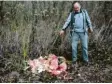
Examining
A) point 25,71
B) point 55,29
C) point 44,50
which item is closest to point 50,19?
point 55,29

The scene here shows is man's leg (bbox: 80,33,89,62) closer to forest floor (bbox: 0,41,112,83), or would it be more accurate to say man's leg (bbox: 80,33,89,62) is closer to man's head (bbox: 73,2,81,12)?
forest floor (bbox: 0,41,112,83)

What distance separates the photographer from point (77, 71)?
430 centimetres

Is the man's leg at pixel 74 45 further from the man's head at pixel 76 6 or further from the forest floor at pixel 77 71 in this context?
the man's head at pixel 76 6

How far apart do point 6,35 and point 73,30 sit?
33.9 inches

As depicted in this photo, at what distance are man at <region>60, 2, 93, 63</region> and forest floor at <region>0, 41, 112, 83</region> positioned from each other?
90 millimetres

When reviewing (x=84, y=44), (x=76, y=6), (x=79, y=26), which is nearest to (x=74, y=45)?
(x=84, y=44)

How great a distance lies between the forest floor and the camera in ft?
13.9

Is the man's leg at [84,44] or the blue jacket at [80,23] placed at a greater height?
the blue jacket at [80,23]

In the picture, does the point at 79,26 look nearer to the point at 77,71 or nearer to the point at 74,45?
the point at 74,45

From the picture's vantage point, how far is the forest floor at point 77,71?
4246 millimetres

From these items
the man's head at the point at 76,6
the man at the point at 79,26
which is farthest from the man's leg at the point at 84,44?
the man's head at the point at 76,6

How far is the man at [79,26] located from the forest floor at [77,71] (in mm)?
90

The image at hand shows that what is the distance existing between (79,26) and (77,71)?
22.7 inches

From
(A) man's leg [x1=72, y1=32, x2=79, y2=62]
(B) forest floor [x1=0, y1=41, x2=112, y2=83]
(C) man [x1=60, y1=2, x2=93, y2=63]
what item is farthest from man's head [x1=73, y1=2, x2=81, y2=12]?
(B) forest floor [x1=0, y1=41, x2=112, y2=83]
